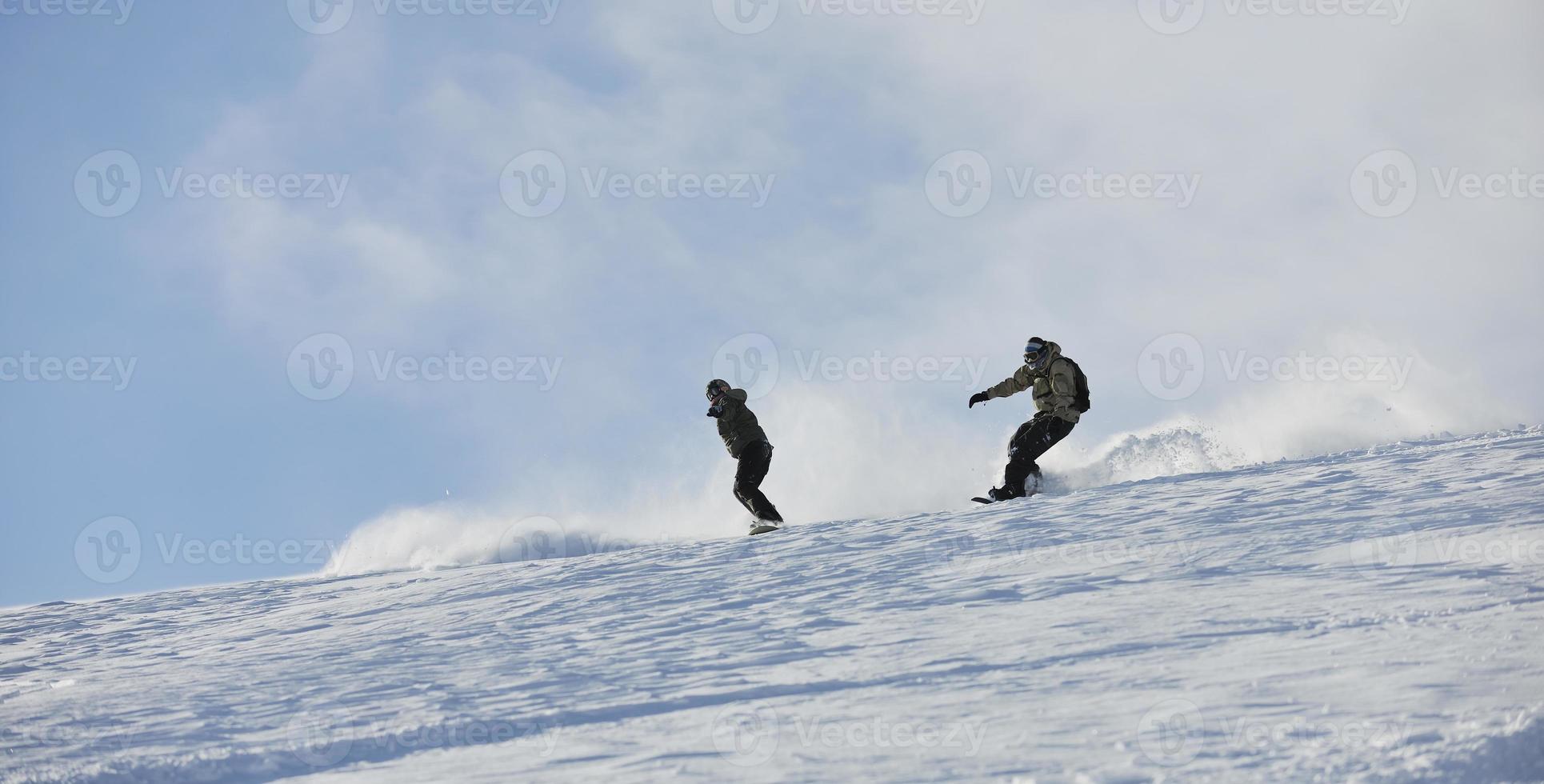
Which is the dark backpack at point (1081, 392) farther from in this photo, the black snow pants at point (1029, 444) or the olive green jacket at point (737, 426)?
the olive green jacket at point (737, 426)

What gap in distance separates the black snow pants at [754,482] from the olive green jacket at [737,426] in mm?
79

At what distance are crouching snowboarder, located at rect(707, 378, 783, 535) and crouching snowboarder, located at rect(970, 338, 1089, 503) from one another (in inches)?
106

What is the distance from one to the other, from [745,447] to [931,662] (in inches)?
262

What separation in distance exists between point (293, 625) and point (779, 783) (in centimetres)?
608

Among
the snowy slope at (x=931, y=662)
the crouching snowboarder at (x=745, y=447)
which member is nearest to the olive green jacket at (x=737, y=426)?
the crouching snowboarder at (x=745, y=447)

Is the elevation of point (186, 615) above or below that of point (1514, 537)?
above

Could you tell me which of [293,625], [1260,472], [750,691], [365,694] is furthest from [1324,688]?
[293,625]

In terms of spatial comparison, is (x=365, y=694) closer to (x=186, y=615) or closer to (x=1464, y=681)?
(x=186, y=615)

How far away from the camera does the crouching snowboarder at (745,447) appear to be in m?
12.0

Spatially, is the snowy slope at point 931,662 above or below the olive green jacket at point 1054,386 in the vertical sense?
below

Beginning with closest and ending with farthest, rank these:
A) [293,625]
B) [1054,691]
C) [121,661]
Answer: [1054,691]
[121,661]
[293,625]

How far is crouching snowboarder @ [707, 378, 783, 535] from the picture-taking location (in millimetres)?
11953

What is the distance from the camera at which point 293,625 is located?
8633mm

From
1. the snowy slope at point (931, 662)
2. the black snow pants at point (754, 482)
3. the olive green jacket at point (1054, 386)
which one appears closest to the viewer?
the snowy slope at point (931, 662)
